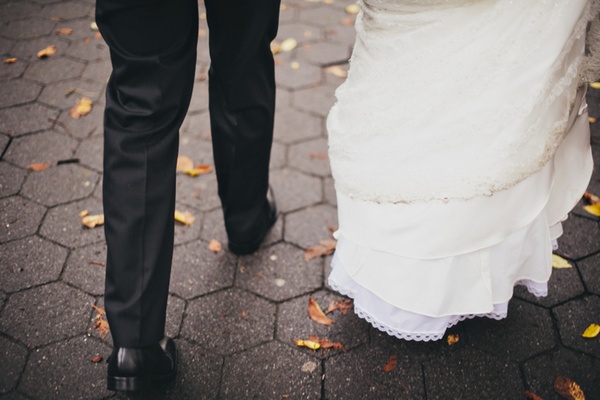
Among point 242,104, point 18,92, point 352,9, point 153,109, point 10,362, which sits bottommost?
point 10,362

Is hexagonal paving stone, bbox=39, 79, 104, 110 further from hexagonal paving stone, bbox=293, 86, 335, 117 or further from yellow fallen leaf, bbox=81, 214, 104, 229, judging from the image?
hexagonal paving stone, bbox=293, 86, 335, 117

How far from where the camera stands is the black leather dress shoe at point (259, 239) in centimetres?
213

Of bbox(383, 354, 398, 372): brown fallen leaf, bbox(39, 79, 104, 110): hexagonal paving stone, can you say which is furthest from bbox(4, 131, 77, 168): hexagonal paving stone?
bbox(383, 354, 398, 372): brown fallen leaf

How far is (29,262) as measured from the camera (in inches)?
80.7

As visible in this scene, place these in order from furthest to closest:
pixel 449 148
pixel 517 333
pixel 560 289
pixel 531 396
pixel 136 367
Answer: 1. pixel 560 289
2. pixel 517 333
3. pixel 531 396
4. pixel 136 367
5. pixel 449 148

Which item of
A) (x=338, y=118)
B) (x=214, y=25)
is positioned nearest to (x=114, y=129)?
(x=214, y=25)

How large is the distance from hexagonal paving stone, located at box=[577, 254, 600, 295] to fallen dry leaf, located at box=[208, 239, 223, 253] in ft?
5.56

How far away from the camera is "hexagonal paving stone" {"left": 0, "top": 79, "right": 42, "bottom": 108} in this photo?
2848mm

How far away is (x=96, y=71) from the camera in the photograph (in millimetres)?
3152

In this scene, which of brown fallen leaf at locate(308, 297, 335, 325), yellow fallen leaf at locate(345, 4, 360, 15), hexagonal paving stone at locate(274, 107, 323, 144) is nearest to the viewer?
brown fallen leaf at locate(308, 297, 335, 325)

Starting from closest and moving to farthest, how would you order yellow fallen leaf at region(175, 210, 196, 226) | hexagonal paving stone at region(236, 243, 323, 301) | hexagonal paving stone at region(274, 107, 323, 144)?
1. hexagonal paving stone at region(236, 243, 323, 301)
2. yellow fallen leaf at region(175, 210, 196, 226)
3. hexagonal paving stone at region(274, 107, 323, 144)

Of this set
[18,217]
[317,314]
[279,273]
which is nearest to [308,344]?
[317,314]

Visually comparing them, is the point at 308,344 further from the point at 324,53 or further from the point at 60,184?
the point at 324,53

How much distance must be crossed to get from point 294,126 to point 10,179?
1.60m
